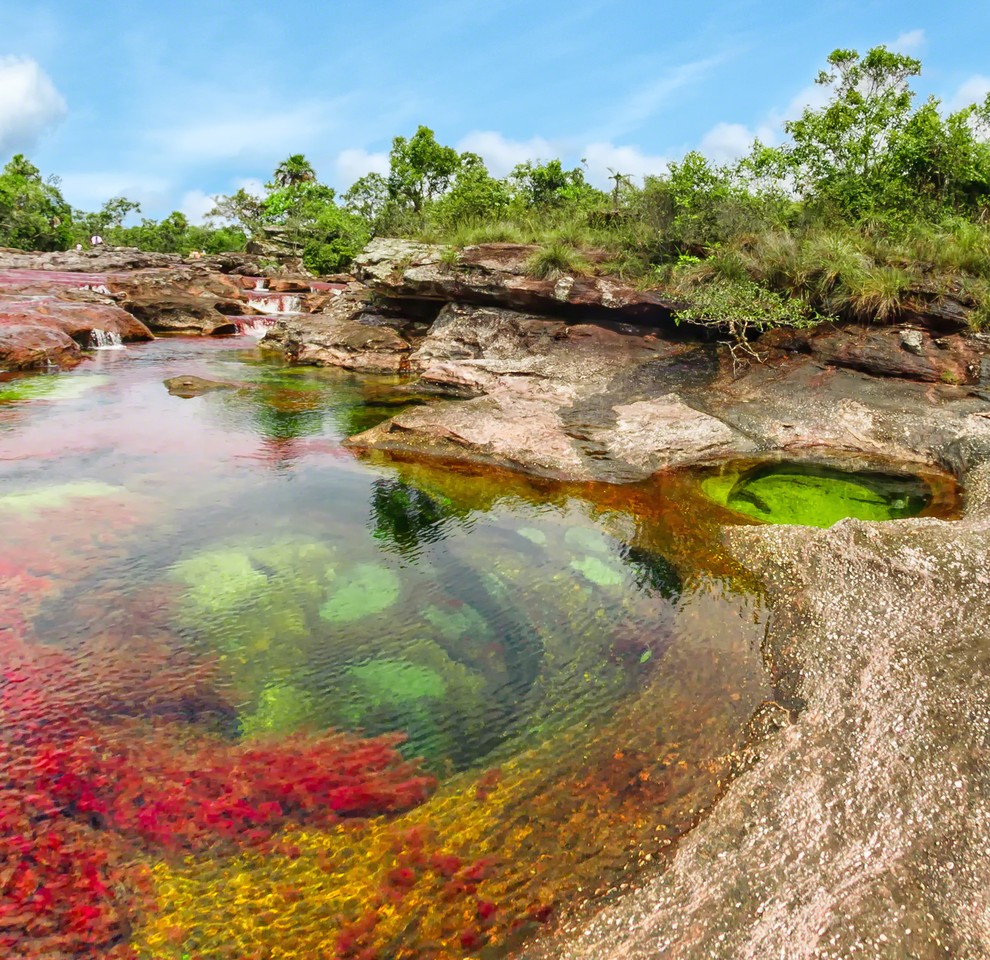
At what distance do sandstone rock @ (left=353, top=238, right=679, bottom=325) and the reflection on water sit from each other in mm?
5890

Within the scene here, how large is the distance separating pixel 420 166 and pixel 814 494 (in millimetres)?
31461

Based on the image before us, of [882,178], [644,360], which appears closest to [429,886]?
[644,360]

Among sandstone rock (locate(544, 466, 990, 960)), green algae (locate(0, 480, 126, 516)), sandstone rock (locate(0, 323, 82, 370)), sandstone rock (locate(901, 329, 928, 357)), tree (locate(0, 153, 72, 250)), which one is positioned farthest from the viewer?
tree (locate(0, 153, 72, 250))

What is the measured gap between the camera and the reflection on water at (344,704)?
2787 mm

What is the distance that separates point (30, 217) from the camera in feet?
159

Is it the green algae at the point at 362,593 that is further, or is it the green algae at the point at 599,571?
the green algae at the point at 599,571

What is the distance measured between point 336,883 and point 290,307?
26450 mm

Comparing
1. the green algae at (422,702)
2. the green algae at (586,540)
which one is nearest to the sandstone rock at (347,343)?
the green algae at (586,540)

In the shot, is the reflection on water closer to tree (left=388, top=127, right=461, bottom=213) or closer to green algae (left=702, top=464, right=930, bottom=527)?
green algae (left=702, top=464, right=930, bottom=527)

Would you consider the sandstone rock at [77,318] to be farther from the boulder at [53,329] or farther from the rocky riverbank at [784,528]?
the rocky riverbank at [784,528]

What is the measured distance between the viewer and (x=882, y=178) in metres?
12.3

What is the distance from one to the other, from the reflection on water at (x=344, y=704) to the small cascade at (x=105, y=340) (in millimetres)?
10838

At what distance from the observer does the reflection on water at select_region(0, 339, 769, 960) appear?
2.79 metres

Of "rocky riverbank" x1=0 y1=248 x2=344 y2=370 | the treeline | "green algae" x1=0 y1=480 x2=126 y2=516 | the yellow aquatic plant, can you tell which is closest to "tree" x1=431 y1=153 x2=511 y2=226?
the treeline
